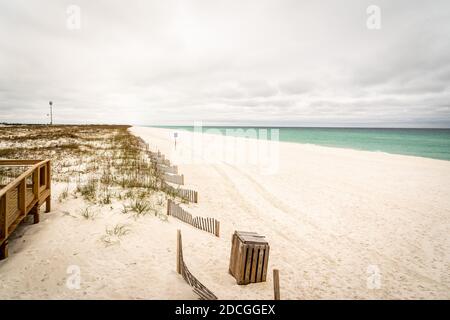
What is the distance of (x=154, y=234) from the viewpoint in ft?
25.2

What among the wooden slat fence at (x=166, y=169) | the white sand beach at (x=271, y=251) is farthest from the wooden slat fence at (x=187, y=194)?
the wooden slat fence at (x=166, y=169)

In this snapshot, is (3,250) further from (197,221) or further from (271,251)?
(271,251)

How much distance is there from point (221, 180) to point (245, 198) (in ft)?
13.9

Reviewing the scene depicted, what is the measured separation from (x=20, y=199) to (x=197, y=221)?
5341 mm

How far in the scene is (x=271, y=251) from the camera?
8000 millimetres

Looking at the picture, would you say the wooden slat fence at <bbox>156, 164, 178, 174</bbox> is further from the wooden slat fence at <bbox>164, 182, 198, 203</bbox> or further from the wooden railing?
the wooden railing

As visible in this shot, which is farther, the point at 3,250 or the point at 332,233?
the point at 332,233

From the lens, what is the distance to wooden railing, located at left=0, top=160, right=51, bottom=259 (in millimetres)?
5418

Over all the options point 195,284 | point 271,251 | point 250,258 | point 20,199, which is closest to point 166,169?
point 20,199

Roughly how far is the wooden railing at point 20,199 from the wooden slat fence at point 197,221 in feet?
13.8

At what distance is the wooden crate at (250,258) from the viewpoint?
571cm

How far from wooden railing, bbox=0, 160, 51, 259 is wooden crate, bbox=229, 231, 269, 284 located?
5362 millimetres
